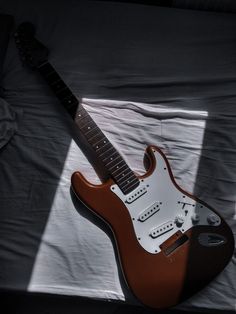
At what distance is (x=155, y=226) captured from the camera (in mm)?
1066

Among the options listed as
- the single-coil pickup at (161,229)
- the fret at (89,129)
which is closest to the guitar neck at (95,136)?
the fret at (89,129)

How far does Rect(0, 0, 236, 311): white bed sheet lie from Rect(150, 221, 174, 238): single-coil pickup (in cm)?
13

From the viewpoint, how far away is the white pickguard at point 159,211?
1.06 meters

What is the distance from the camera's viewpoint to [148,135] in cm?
120

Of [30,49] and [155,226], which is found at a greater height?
[30,49]

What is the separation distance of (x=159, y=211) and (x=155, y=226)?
0.04 m

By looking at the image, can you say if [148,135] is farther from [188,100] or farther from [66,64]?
[66,64]

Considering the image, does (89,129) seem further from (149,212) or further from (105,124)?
(149,212)

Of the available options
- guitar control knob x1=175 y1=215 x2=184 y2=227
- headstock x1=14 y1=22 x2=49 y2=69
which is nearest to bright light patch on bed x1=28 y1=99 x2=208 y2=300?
guitar control knob x1=175 y1=215 x2=184 y2=227

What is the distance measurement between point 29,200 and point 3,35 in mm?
599

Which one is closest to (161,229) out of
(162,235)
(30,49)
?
(162,235)

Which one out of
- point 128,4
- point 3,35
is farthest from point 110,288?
point 128,4

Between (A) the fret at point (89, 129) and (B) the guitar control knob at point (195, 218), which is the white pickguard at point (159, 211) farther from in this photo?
(A) the fret at point (89, 129)

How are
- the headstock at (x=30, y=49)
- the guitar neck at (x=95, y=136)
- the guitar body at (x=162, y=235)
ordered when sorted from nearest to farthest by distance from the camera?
the guitar body at (x=162, y=235) < the guitar neck at (x=95, y=136) < the headstock at (x=30, y=49)
